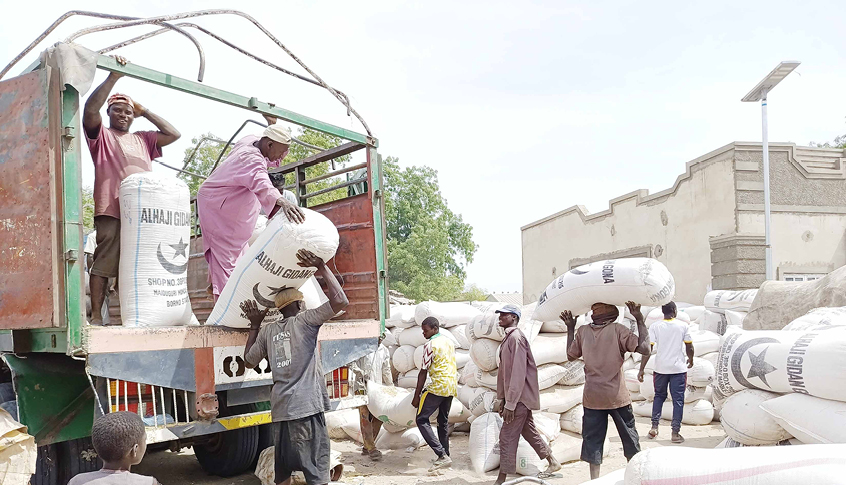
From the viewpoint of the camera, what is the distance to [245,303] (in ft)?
11.4

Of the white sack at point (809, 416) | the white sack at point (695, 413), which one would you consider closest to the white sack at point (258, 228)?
the white sack at point (809, 416)

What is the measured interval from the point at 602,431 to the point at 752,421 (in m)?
1.02

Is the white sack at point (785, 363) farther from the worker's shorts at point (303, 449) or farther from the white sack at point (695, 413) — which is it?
the white sack at point (695, 413)

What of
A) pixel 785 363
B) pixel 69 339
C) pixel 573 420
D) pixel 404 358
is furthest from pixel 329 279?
pixel 404 358

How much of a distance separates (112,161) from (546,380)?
3.75 metres

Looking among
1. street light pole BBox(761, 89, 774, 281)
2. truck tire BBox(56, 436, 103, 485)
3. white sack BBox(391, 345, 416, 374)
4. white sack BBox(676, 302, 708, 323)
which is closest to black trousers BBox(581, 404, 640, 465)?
truck tire BBox(56, 436, 103, 485)

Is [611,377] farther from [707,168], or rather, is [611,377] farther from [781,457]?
[707,168]

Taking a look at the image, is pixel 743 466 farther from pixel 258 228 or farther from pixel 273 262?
pixel 258 228

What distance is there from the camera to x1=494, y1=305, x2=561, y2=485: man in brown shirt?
4457mm

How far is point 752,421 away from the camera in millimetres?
3418

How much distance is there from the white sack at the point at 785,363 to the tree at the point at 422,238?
21241 millimetres

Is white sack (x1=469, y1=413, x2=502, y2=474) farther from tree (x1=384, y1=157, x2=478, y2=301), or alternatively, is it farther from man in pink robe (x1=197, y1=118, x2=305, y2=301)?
tree (x1=384, y1=157, x2=478, y2=301)

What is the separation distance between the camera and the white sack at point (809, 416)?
2.93 meters

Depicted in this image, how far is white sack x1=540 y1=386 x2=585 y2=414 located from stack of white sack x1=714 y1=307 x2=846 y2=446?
1.65 metres
